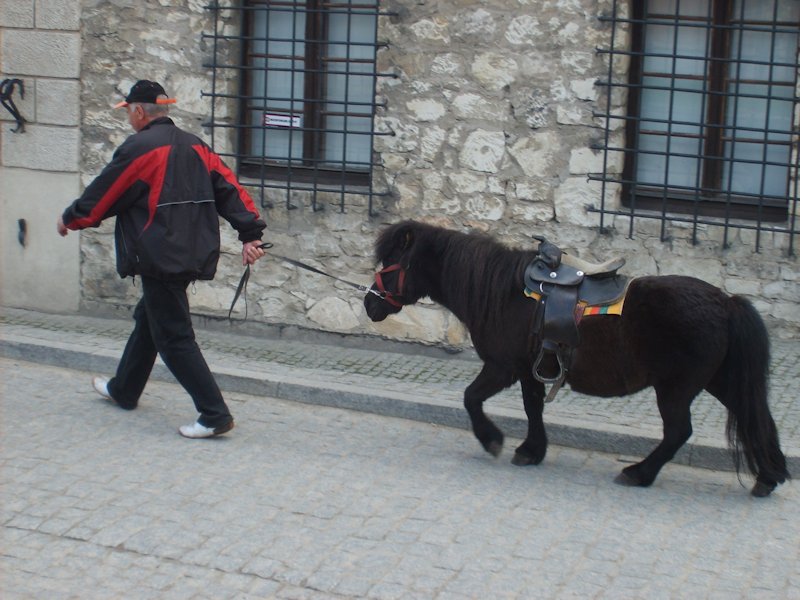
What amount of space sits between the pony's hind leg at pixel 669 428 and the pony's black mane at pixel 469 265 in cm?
92

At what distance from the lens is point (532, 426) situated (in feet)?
20.6

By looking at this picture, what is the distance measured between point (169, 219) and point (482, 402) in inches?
76.9

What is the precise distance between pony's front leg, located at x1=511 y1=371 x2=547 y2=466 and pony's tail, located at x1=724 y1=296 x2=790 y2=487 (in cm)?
97

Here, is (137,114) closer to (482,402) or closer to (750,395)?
(482,402)

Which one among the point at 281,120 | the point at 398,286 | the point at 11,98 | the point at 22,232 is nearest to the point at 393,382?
the point at 398,286

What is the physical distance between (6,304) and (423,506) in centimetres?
533

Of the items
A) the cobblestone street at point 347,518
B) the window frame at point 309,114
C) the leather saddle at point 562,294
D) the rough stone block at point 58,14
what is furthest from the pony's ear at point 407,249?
the rough stone block at point 58,14

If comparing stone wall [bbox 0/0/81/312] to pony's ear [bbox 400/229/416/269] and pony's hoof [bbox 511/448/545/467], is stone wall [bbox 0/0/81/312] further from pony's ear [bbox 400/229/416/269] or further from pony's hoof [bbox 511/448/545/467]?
pony's hoof [bbox 511/448/545/467]

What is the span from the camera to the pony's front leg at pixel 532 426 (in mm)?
6207

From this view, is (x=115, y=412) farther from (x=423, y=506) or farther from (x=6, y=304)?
(x=6, y=304)

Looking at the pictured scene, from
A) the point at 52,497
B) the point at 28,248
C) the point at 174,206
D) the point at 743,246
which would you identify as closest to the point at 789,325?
the point at 743,246

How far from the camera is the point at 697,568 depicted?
4.98m

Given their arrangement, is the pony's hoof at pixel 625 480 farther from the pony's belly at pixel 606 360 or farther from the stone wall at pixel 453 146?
the stone wall at pixel 453 146

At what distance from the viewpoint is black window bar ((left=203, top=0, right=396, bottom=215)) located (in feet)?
29.0
